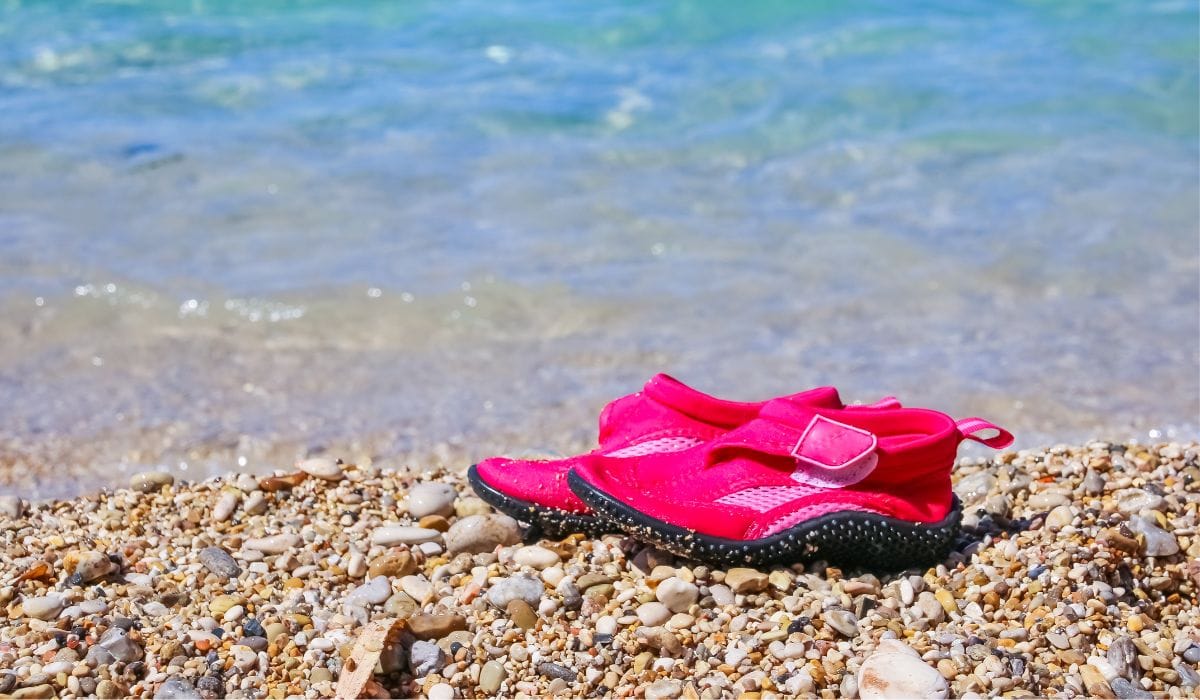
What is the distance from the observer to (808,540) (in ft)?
9.11

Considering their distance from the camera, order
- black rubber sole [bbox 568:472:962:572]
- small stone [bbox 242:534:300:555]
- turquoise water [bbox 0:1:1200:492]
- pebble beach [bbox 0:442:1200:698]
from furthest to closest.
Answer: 1. turquoise water [bbox 0:1:1200:492]
2. small stone [bbox 242:534:300:555]
3. black rubber sole [bbox 568:472:962:572]
4. pebble beach [bbox 0:442:1200:698]

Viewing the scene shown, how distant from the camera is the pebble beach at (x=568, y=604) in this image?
2420mm

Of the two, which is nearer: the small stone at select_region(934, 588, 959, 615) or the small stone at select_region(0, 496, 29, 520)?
the small stone at select_region(934, 588, 959, 615)

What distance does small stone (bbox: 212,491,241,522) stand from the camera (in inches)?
128

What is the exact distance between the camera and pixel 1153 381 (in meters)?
4.35

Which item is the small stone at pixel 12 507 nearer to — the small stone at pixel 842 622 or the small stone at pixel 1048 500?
the small stone at pixel 842 622

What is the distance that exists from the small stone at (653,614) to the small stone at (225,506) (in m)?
1.29

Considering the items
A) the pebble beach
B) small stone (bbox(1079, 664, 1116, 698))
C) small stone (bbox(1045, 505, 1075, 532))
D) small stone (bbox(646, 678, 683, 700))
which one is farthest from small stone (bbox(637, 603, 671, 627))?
small stone (bbox(1045, 505, 1075, 532))

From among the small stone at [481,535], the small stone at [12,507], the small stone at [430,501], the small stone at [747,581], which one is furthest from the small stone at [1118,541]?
the small stone at [12,507]

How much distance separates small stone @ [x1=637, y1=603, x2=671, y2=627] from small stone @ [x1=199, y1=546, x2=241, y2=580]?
1.05 m

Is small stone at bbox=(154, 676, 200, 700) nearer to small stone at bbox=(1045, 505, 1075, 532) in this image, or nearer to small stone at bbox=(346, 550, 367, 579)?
small stone at bbox=(346, 550, 367, 579)

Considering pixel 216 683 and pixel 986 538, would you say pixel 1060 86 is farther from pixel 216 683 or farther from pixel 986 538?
pixel 216 683

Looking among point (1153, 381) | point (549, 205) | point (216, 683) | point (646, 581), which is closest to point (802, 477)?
point (646, 581)

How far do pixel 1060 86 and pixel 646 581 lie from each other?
6972 mm
